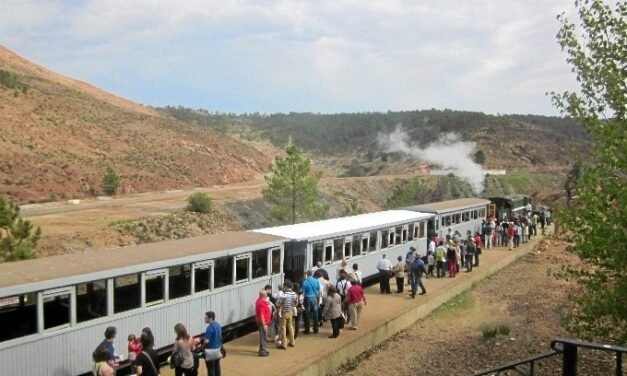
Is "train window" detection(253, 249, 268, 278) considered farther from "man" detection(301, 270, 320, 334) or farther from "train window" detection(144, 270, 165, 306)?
"train window" detection(144, 270, 165, 306)

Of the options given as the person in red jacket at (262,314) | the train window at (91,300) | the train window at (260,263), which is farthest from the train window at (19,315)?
the train window at (260,263)

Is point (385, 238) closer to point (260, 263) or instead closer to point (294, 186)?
point (260, 263)

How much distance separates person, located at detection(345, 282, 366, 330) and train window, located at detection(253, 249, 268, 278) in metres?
2.23

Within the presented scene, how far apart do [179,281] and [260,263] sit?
9.47 ft

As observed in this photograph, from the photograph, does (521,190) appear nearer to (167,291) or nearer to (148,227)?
(148,227)

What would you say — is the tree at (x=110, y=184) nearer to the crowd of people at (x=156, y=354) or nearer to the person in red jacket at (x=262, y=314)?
the person in red jacket at (x=262, y=314)

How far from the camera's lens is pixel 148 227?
33625 mm

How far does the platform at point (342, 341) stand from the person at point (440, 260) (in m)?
0.58

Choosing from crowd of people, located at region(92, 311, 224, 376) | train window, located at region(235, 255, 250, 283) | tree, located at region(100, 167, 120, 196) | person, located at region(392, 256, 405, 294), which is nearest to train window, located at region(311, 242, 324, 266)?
train window, located at region(235, 255, 250, 283)

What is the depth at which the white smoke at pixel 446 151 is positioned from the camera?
67450 millimetres

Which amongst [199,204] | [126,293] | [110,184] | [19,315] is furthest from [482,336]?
[110,184]

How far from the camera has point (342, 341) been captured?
545 inches

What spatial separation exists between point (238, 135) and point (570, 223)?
125336 mm

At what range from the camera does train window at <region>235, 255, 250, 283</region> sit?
47.3ft
